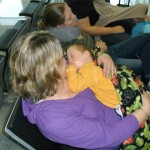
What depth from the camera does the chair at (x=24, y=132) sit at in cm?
99

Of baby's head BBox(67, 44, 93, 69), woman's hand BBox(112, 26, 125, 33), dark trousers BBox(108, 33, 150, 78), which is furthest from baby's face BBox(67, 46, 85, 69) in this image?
woman's hand BBox(112, 26, 125, 33)

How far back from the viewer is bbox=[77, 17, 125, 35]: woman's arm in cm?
220

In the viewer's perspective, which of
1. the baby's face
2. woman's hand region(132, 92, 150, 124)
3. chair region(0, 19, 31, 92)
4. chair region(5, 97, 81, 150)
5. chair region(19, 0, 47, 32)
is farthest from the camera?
chair region(19, 0, 47, 32)

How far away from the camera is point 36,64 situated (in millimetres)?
1014

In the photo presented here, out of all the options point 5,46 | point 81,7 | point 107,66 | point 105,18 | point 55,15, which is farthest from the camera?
point 105,18

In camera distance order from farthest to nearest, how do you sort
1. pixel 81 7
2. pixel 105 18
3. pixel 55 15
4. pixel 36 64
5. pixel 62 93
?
pixel 105 18, pixel 81 7, pixel 55 15, pixel 62 93, pixel 36 64

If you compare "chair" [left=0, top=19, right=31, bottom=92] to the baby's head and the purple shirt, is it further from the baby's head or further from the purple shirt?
the purple shirt

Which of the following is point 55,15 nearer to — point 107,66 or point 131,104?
point 107,66

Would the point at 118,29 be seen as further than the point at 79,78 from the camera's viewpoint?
Yes

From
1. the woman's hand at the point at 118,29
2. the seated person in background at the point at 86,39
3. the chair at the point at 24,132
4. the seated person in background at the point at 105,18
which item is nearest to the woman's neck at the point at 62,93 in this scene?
the chair at the point at 24,132

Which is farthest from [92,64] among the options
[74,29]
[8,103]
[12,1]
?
A: [12,1]

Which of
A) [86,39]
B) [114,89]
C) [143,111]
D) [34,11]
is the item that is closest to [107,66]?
[114,89]

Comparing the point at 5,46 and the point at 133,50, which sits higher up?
the point at 5,46

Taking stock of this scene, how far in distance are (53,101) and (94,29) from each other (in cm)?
130
